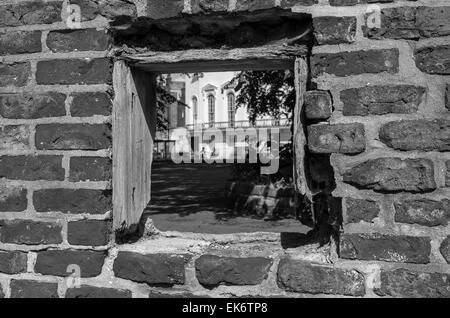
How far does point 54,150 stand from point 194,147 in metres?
30.7

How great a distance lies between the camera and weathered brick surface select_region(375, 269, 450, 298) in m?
2.12

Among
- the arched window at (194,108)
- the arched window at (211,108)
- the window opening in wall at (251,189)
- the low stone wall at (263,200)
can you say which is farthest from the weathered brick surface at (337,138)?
the arched window at (194,108)

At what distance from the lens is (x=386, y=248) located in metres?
2.17

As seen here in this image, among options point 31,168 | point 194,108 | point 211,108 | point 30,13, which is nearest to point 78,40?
point 30,13

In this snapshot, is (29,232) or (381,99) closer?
(381,99)

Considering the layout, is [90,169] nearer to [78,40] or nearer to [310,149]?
[78,40]

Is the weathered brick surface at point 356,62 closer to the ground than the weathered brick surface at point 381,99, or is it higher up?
higher up

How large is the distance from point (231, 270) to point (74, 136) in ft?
3.37

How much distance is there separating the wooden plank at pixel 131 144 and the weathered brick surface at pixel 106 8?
25 cm

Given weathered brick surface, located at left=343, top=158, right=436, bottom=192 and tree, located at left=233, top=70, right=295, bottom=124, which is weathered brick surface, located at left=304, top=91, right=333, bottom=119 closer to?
weathered brick surface, located at left=343, top=158, right=436, bottom=192

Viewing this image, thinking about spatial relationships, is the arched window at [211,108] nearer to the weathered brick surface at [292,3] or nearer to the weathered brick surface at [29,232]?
the weathered brick surface at [29,232]

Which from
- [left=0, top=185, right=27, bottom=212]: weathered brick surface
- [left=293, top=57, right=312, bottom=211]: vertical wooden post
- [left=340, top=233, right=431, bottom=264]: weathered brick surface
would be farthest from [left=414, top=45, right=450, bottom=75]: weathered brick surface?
[left=0, top=185, right=27, bottom=212]: weathered brick surface

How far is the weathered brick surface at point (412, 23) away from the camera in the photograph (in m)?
2.14
